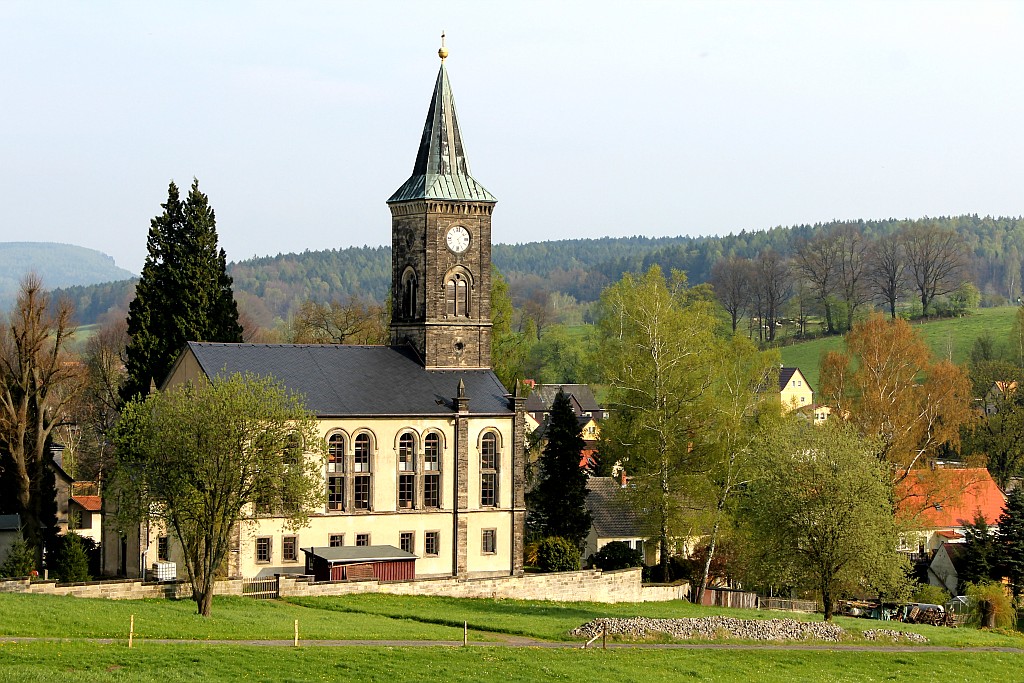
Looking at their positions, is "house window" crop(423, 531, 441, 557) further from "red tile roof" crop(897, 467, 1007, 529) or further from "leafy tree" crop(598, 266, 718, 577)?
"red tile roof" crop(897, 467, 1007, 529)

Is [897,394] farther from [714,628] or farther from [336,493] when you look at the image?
[336,493]

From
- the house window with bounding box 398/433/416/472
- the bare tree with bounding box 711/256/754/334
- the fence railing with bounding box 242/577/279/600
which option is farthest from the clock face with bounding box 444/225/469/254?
the bare tree with bounding box 711/256/754/334

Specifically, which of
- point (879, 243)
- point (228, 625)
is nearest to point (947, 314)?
point (879, 243)

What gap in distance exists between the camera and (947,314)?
159 meters

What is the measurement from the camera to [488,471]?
60.4 m

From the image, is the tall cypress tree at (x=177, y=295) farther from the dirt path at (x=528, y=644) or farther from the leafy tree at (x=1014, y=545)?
the leafy tree at (x=1014, y=545)

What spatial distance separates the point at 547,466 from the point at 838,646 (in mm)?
22570

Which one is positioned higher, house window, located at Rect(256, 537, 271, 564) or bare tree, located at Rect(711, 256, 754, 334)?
bare tree, located at Rect(711, 256, 754, 334)

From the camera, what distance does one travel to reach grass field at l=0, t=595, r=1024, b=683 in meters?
32.9

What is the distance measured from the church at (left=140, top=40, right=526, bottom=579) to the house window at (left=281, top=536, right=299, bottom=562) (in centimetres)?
6

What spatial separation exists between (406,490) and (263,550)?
22.6 feet

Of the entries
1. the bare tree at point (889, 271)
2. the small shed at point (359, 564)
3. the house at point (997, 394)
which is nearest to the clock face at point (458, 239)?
the small shed at point (359, 564)

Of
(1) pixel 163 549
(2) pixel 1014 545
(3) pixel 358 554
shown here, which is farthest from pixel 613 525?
(1) pixel 163 549

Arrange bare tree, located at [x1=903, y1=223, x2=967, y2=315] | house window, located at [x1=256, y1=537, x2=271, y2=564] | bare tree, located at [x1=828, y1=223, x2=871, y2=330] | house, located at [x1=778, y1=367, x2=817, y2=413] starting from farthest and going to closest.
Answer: bare tree, located at [x1=903, y1=223, x2=967, y2=315], bare tree, located at [x1=828, y1=223, x2=871, y2=330], house, located at [x1=778, y1=367, x2=817, y2=413], house window, located at [x1=256, y1=537, x2=271, y2=564]
